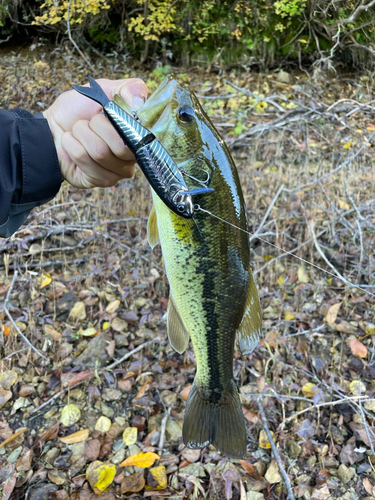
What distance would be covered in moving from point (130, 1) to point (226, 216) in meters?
8.02

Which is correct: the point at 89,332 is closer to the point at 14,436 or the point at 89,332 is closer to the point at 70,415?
the point at 70,415

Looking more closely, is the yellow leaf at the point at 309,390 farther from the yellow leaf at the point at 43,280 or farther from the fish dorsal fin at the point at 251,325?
the yellow leaf at the point at 43,280

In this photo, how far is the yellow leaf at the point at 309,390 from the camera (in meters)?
2.71

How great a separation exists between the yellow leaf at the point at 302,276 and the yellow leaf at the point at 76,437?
2.36 metres

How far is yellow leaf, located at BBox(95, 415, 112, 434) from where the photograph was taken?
2.60m

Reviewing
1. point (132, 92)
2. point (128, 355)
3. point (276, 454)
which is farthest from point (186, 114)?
point (276, 454)

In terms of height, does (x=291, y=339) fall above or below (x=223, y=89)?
below

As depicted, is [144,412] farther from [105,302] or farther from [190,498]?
[105,302]

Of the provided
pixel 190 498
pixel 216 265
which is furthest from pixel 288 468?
pixel 216 265

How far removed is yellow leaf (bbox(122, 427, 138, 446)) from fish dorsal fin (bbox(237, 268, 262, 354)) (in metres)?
1.39

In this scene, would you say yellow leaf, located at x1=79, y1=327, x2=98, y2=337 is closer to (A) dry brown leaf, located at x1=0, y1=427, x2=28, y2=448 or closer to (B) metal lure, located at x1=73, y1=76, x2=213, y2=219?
(A) dry brown leaf, located at x1=0, y1=427, x2=28, y2=448

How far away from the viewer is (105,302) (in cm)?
339

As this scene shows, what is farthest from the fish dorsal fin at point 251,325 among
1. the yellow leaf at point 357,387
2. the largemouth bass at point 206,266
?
the yellow leaf at point 357,387

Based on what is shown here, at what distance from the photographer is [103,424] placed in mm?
2621
